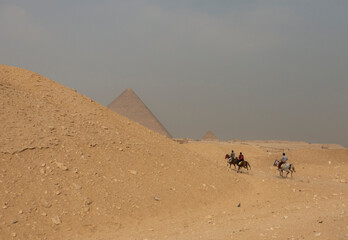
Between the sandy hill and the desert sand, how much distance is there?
0.03 meters

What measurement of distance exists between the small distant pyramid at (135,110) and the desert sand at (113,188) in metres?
18.7

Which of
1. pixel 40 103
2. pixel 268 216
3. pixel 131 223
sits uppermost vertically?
pixel 40 103

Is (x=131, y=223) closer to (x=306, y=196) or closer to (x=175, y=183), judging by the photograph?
(x=175, y=183)

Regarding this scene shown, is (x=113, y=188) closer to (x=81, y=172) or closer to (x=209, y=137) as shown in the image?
(x=81, y=172)

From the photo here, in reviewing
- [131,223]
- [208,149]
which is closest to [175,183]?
[131,223]

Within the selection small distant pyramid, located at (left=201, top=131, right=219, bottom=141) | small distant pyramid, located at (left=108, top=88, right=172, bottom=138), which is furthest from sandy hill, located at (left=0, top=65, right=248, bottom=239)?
small distant pyramid, located at (left=201, top=131, right=219, bottom=141)

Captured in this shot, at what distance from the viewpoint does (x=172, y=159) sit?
13.4 metres

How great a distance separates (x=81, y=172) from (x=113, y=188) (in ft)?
3.50

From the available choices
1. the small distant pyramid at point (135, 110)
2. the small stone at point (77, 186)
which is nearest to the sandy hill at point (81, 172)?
the small stone at point (77, 186)

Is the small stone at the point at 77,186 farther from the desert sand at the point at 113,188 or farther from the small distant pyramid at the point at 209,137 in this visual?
the small distant pyramid at the point at 209,137

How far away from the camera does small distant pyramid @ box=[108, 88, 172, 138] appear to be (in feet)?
113

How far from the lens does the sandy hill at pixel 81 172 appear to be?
820 cm

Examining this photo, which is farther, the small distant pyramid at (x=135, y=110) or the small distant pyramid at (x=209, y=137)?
the small distant pyramid at (x=209, y=137)

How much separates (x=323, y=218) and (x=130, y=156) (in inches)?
258
